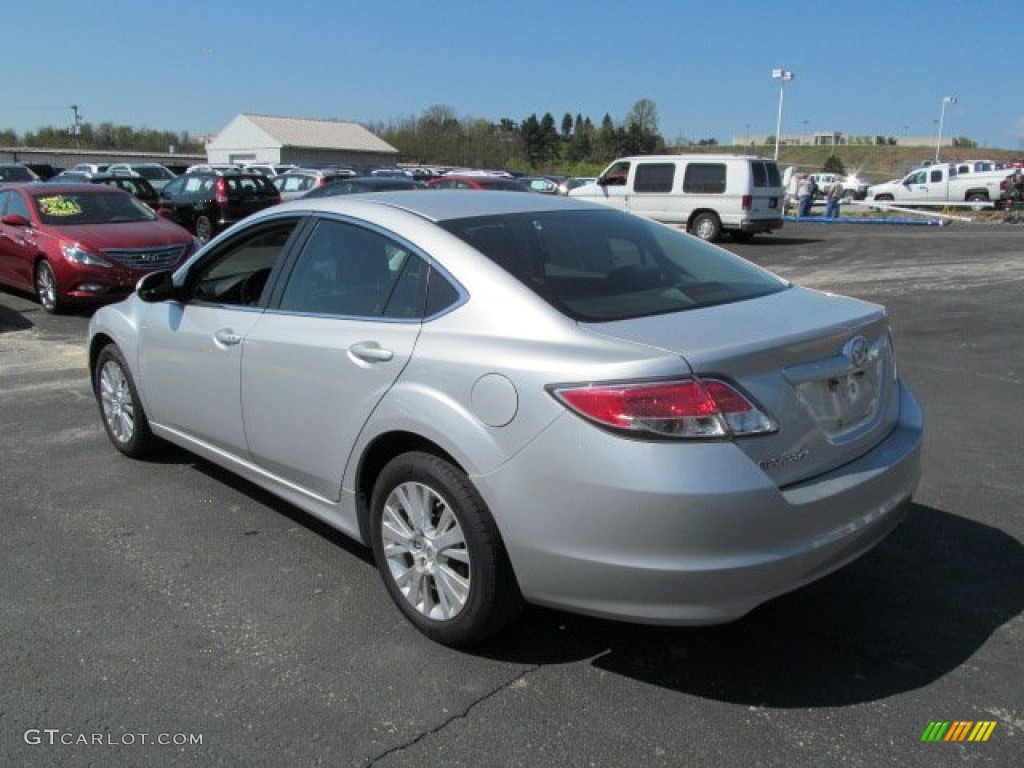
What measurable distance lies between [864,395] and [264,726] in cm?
228

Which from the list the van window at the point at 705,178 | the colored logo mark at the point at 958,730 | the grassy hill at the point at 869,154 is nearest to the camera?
the colored logo mark at the point at 958,730

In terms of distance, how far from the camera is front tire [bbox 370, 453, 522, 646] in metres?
2.92

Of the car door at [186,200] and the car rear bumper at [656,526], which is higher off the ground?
the car door at [186,200]

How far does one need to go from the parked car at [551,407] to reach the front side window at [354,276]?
1 centimetres

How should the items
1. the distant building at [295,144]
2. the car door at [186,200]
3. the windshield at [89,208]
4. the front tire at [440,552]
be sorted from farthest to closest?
1. the distant building at [295,144]
2. the car door at [186,200]
3. the windshield at [89,208]
4. the front tire at [440,552]

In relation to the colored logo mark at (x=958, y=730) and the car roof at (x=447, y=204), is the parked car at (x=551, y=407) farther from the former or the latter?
the colored logo mark at (x=958, y=730)

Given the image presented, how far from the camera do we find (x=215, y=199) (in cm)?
1973

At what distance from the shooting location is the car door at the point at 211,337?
404cm

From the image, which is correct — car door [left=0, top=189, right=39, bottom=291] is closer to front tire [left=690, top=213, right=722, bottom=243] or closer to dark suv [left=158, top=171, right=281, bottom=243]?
dark suv [left=158, top=171, right=281, bottom=243]

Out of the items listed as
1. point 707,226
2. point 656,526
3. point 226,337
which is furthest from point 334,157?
point 656,526

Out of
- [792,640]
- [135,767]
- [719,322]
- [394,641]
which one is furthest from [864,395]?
[135,767]

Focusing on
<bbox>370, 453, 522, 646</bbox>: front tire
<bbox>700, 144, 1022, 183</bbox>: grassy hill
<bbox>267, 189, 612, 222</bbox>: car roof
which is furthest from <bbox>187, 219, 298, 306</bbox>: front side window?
<bbox>700, 144, 1022, 183</bbox>: grassy hill

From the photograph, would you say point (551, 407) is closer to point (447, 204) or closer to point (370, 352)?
point (370, 352)

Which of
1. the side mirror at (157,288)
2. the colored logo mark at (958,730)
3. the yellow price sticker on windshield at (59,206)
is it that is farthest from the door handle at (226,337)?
the yellow price sticker on windshield at (59,206)
